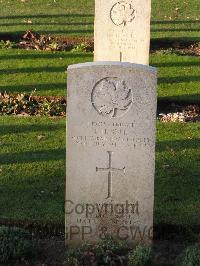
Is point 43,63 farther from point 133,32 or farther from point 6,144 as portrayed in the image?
point 6,144

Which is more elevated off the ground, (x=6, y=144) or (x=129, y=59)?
(x=129, y=59)

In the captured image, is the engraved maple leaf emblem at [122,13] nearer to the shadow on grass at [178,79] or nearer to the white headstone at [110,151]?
the shadow on grass at [178,79]

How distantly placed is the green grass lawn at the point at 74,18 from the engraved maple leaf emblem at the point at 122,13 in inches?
248

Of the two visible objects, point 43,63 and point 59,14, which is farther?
point 59,14

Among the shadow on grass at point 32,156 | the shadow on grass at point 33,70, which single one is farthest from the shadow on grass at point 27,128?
the shadow on grass at point 33,70

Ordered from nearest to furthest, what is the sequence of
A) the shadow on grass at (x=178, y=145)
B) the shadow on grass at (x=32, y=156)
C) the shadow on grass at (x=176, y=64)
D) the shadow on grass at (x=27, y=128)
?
the shadow on grass at (x=32, y=156) → the shadow on grass at (x=178, y=145) → the shadow on grass at (x=27, y=128) → the shadow on grass at (x=176, y=64)

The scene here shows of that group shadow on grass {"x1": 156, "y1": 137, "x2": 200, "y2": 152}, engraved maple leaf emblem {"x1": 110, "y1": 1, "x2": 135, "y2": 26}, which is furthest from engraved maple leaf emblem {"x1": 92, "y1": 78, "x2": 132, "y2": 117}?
engraved maple leaf emblem {"x1": 110, "y1": 1, "x2": 135, "y2": 26}

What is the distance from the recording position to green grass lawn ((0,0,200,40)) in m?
18.2

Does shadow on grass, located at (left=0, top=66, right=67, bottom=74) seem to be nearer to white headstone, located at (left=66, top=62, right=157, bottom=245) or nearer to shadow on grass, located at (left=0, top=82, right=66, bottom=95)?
shadow on grass, located at (left=0, top=82, right=66, bottom=95)

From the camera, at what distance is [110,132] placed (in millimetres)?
6414

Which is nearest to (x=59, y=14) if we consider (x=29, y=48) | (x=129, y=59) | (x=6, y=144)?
(x=29, y=48)

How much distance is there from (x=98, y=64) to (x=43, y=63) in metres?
7.84

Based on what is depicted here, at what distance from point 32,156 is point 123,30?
11.1 feet

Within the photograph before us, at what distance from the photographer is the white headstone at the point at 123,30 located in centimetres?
1126
